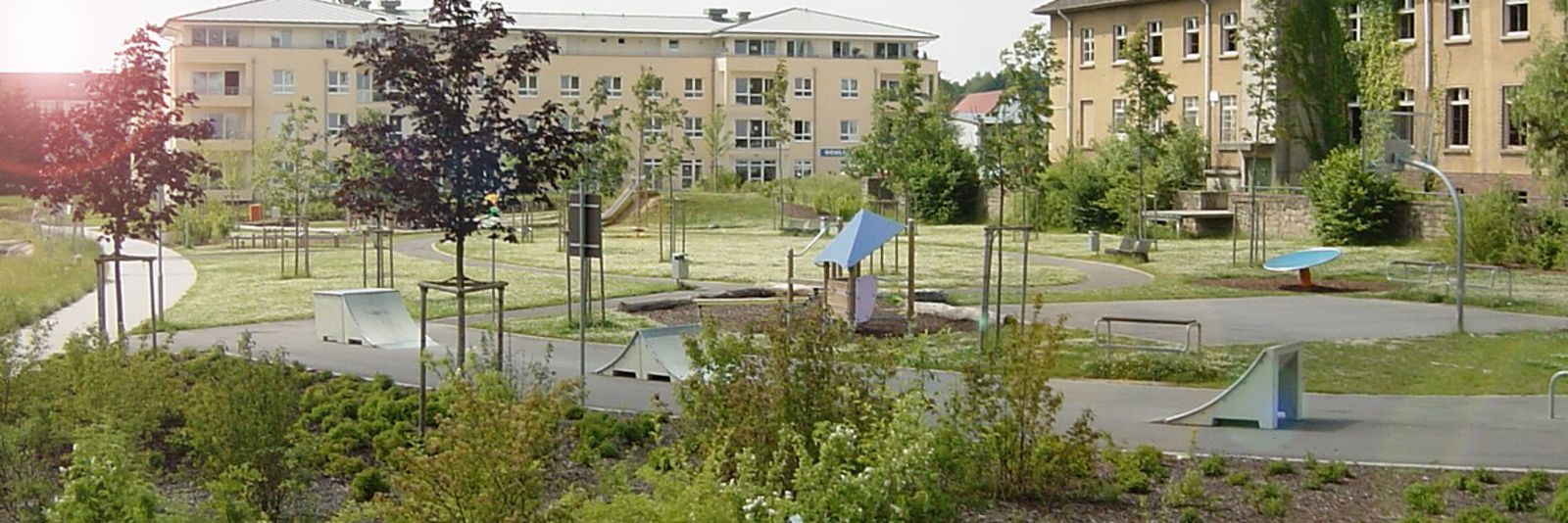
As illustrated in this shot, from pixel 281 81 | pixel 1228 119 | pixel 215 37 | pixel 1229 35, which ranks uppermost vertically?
pixel 215 37

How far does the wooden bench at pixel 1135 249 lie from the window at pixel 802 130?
184 ft

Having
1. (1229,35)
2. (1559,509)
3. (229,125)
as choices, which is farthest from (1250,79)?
(229,125)

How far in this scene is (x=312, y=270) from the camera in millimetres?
41688

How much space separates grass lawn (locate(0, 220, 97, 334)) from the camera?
27891 millimetres

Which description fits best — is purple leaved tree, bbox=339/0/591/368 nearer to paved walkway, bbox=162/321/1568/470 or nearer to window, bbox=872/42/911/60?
paved walkway, bbox=162/321/1568/470

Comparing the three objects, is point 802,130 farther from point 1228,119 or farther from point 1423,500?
point 1423,500

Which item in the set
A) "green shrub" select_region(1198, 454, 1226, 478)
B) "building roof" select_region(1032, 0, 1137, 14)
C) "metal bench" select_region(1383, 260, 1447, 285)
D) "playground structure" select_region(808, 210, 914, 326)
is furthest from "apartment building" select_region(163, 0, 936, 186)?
"green shrub" select_region(1198, 454, 1226, 478)

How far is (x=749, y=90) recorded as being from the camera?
314 ft

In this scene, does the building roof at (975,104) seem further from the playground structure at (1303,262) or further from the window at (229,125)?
the playground structure at (1303,262)

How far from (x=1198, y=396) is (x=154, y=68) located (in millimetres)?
11359

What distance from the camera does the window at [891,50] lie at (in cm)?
10000

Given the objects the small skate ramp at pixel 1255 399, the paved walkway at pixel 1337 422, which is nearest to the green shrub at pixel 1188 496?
the paved walkway at pixel 1337 422

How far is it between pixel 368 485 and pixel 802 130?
8582 centimetres

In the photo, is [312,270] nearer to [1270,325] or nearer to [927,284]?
[927,284]
